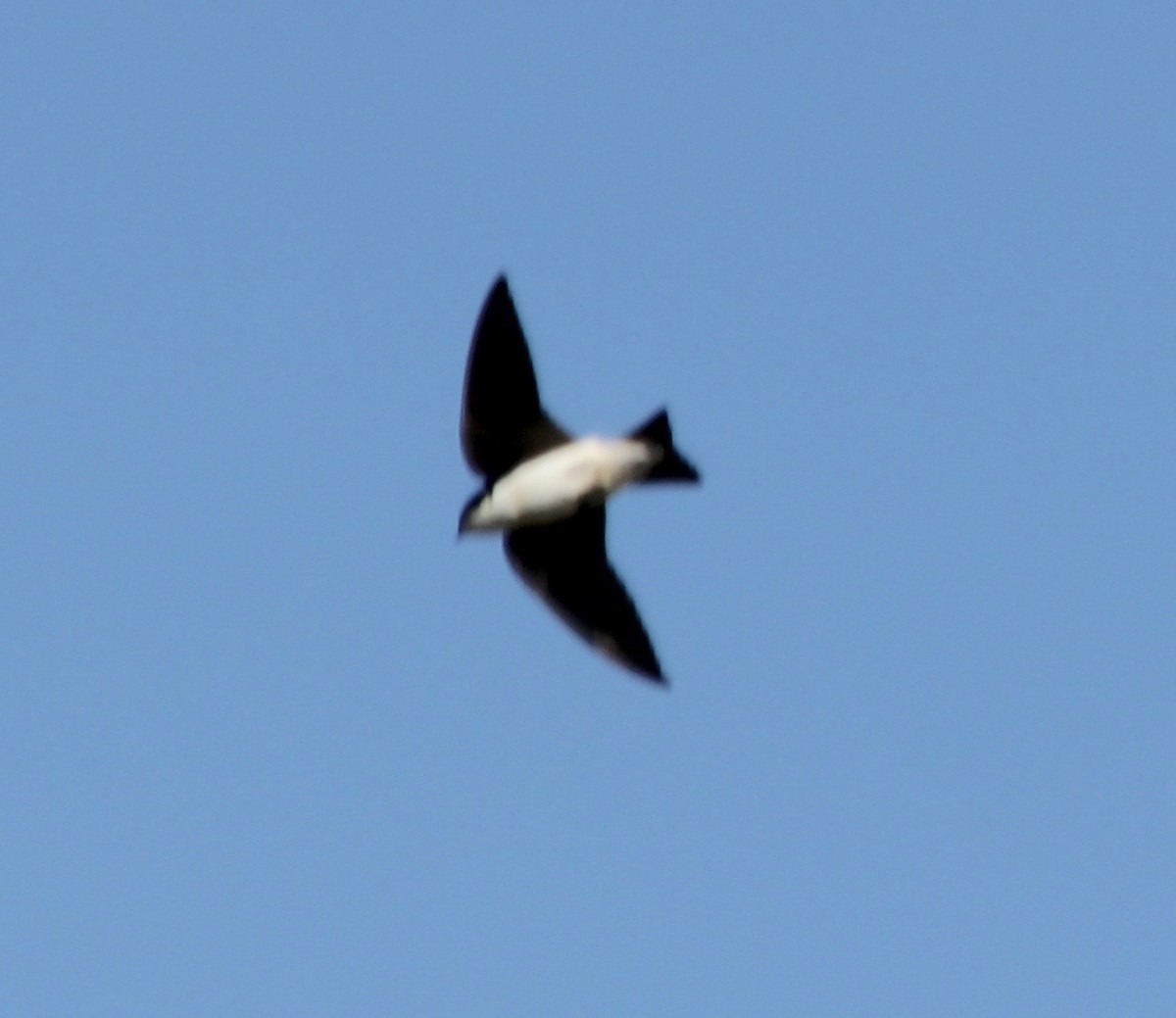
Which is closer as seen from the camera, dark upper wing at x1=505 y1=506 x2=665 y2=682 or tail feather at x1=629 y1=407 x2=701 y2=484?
tail feather at x1=629 y1=407 x2=701 y2=484

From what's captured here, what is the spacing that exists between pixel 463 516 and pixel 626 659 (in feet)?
3.52

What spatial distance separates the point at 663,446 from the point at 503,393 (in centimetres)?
106

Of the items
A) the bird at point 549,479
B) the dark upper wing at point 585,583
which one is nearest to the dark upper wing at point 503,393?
the bird at point 549,479

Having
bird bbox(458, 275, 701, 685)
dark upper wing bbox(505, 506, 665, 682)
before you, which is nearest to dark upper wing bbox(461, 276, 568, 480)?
bird bbox(458, 275, 701, 685)

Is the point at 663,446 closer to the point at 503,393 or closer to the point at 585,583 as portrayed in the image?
the point at 503,393

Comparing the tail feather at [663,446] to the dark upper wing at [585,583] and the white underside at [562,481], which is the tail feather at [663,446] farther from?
the dark upper wing at [585,583]

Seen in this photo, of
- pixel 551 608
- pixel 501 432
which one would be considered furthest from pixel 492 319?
pixel 551 608

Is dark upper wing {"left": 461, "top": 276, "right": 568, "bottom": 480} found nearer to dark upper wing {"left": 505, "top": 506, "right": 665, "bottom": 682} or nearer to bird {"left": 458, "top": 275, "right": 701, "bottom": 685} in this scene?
bird {"left": 458, "top": 275, "right": 701, "bottom": 685}

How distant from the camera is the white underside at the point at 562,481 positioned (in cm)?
1441

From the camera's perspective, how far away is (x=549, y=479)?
14812mm

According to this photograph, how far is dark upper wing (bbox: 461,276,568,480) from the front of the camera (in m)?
15.0

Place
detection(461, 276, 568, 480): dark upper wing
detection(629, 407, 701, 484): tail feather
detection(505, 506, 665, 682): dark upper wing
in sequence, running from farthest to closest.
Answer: detection(505, 506, 665, 682): dark upper wing
detection(461, 276, 568, 480): dark upper wing
detection(629, 407, 701, 484): tail feather

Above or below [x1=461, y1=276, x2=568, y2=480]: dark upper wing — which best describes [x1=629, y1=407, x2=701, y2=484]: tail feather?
below

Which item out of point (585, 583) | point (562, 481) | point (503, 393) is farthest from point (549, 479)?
point (585, 583)
